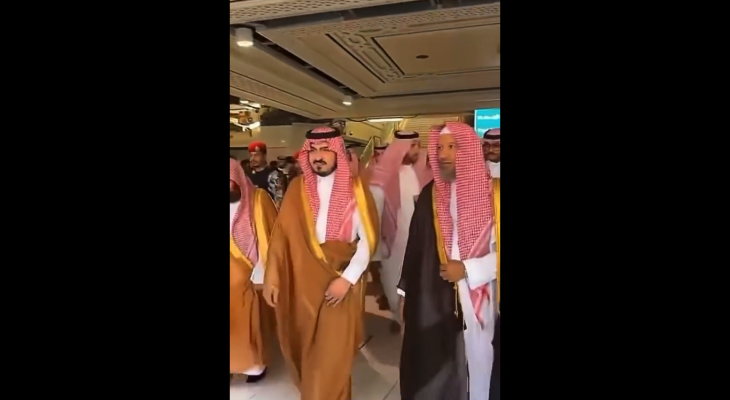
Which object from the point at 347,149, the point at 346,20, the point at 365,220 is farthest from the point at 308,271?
the point at 346,20

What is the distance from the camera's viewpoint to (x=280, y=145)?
4.65 feet

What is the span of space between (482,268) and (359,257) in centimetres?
32

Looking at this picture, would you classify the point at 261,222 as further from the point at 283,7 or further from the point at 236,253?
the point at 283,7

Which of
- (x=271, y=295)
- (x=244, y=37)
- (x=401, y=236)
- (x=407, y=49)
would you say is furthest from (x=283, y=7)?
(x=271, y=295)

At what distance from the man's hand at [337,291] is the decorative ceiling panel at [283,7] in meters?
0.69

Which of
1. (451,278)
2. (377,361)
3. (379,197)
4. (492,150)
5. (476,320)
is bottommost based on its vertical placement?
(377,361)

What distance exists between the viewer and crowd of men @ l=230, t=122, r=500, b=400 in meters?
1.28

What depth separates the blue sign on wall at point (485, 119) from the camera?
4.14 feet

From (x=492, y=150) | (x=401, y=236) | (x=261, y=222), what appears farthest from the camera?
(x=261, y=222)

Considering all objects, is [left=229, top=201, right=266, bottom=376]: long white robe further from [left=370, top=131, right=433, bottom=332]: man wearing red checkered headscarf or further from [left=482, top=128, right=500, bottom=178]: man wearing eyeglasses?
[left=482, top=128, right=500, bottom=178]: man wearing eyeglasses

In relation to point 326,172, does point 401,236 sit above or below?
below

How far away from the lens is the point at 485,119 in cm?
127

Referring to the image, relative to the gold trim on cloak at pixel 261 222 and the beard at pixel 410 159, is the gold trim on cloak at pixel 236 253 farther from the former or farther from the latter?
the beard at pixel 410 159
